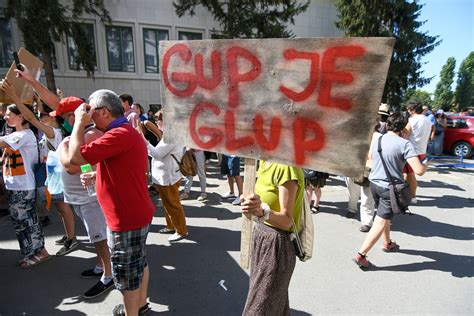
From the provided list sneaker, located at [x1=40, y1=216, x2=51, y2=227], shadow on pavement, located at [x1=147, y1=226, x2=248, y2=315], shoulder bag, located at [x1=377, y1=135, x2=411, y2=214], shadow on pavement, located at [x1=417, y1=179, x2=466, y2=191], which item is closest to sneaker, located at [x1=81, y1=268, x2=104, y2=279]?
shadow on pavement, located at [x1=147, y1=226, x2=248, y2=315]

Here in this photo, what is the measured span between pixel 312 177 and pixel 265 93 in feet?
12.8

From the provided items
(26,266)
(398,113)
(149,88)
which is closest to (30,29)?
(149,88)

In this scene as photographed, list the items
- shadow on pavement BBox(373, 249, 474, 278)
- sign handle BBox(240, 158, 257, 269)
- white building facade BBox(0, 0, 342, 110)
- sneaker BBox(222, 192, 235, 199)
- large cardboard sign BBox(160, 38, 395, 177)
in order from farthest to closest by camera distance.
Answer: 1. white building facade BBox(0, 0, 342, 110)
2. sneaker BBox(222, 192, 235, 199)
3. shadow on pavement BBox(373, 249, 474, 278)
4. sign handle BBox(240, 158, 257, 269)
5. large cardboard sign BBox(160, 38, 395, 177)

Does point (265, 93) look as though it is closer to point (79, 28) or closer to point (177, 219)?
point (177, 219)

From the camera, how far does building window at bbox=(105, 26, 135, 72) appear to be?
15.9m

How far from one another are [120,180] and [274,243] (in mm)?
1218

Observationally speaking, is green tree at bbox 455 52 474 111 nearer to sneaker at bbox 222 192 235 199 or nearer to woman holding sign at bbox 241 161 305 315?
sneaker at bbox 222 192 235 199

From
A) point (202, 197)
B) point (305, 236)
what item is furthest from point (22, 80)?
point (202, 197)

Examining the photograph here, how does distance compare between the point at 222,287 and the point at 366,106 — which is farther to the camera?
the point at 222,287

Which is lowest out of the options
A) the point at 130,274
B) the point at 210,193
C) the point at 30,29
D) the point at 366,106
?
the point at 210,193

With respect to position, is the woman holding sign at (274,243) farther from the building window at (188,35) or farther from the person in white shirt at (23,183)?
the building window at (188,35)

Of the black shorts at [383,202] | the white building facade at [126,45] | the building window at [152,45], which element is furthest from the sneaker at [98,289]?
the building window at [152,45]

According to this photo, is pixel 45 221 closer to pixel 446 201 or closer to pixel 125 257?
pixel 125 257

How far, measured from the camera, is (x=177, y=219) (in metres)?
4.26
